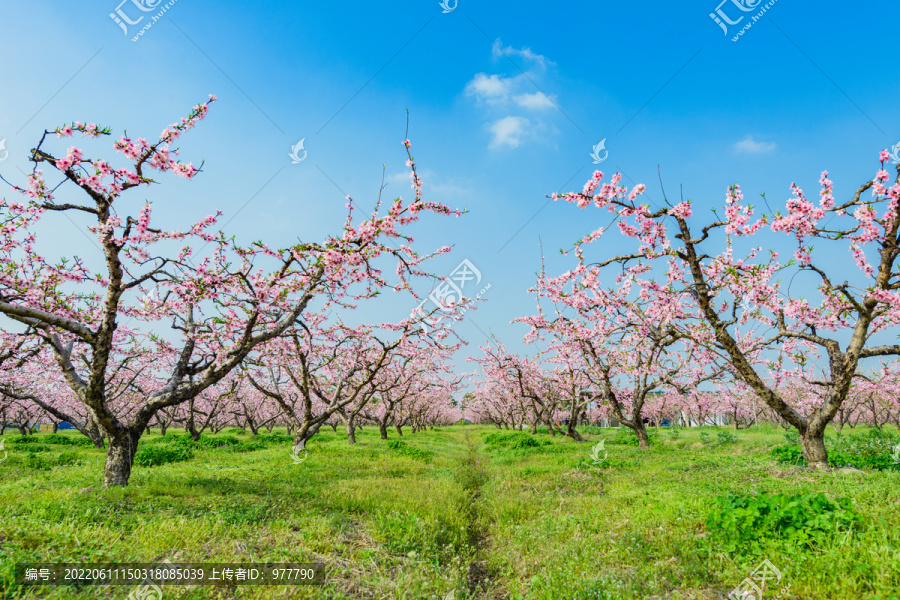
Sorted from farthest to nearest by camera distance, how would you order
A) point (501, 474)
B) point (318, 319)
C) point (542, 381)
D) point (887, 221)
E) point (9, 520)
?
point (542, 381)
point (318, 319)
point (501, 474)
point (887, 221)
point (9, 520)

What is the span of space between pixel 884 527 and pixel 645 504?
139 inches

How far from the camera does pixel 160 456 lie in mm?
15148

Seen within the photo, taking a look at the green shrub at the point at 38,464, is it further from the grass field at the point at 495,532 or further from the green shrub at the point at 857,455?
the green shrub at the point at 857,455

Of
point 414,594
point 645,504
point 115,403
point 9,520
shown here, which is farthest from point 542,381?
point 115,403

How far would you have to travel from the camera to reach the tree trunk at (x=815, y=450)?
396 inches

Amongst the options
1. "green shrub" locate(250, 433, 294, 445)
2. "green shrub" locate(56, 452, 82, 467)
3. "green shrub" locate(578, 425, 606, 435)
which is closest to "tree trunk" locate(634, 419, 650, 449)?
"green shrub" locate(578, 425, 606, 435)

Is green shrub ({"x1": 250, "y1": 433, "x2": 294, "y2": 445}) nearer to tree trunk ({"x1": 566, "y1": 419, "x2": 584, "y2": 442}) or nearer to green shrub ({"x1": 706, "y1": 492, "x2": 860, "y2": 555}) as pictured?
tree trunk ({"x1": 566, "y1": 419, "x2": 584, "y2": 442})

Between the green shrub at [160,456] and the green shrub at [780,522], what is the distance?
57.5 feet

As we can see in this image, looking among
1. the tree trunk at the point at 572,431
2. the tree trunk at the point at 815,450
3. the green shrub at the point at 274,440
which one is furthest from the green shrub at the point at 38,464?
the tree trunk at the point at 815,450

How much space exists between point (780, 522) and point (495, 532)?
15.0 ft

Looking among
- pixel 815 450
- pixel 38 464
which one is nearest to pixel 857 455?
pixel 815 450

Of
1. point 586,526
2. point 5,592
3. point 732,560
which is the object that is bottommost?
point 586,526

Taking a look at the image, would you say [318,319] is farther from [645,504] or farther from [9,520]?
[645,504]

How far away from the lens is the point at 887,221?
8.50 metres
